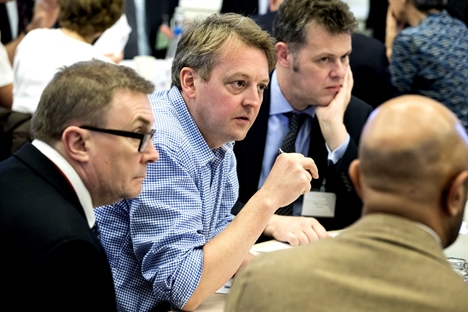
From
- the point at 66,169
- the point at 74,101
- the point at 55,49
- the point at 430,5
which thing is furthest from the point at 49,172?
the point at 430,5

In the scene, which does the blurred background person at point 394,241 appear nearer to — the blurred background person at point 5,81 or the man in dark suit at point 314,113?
the man in dark suit at point 314,113

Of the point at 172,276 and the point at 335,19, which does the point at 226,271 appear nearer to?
the point at 172,276

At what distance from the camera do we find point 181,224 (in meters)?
1.96

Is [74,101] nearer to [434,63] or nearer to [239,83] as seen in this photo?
[239,83]

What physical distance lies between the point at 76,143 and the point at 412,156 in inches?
32.3

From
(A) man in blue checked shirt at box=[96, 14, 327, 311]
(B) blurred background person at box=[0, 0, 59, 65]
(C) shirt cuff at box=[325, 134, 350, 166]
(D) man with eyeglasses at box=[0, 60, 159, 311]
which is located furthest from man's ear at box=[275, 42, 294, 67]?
(B) blurred background person at box=[0, 0, 59, 65]

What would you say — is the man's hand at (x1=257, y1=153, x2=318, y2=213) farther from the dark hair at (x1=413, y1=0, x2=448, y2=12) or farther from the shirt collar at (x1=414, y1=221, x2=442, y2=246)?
the dark hair at (x1=413, y1=0, x2=448, y2=12)

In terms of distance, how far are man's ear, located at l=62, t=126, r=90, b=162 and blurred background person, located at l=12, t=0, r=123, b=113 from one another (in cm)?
202

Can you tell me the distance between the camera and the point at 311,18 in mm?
2939

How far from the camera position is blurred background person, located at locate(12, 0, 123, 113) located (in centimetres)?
364

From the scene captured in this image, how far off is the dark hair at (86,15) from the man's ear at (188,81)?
164 cm

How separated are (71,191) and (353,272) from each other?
732 mm

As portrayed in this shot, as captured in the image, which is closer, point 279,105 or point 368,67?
point 279,105

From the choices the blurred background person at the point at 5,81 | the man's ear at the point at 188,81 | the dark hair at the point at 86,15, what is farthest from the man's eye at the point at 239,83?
the blurred background person at the point at 5,81
